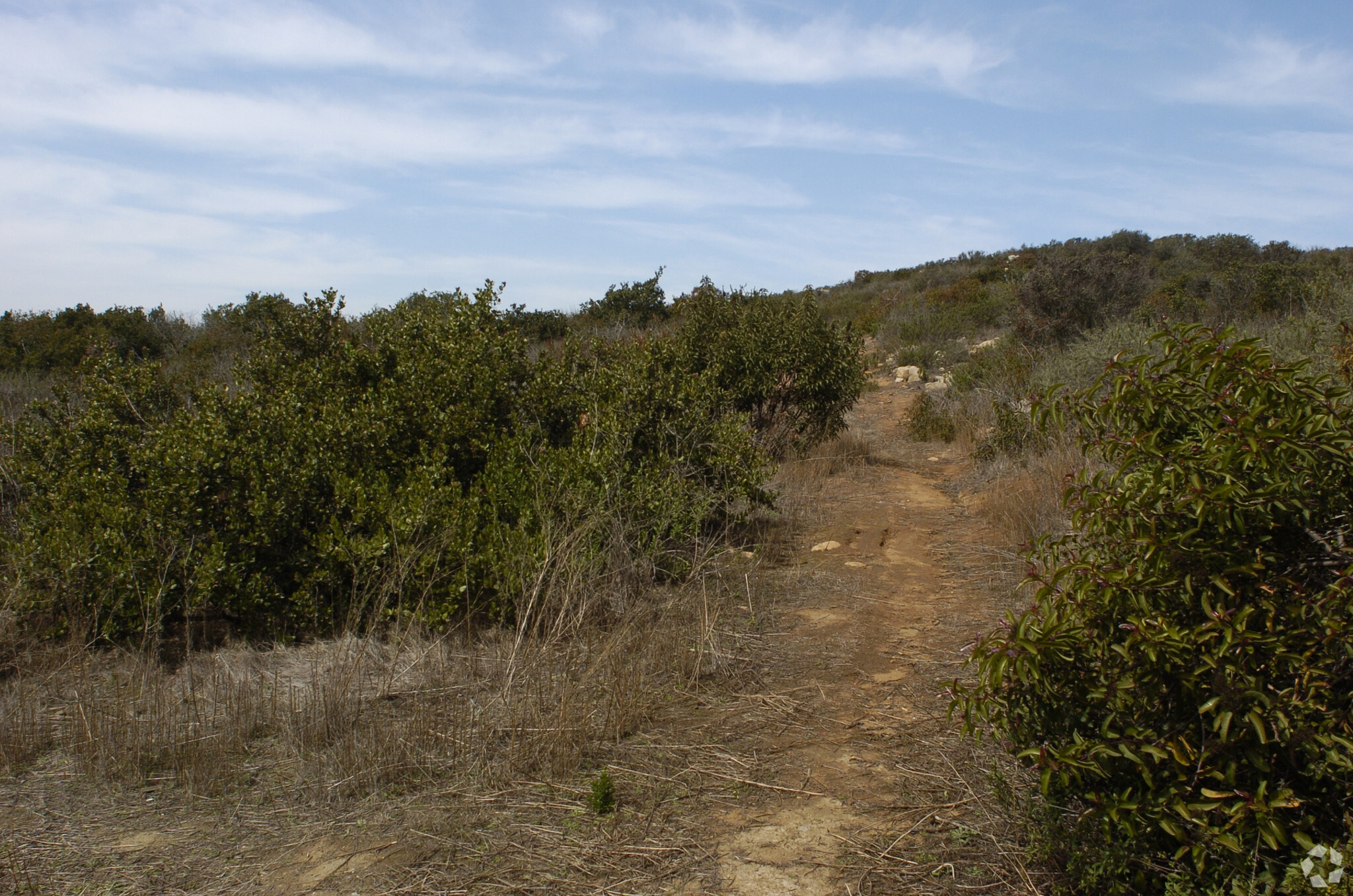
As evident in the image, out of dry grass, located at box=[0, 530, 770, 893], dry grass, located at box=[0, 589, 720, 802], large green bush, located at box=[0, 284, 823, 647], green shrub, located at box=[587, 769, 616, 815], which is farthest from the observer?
large green bush, located at box=[0, 284, 823, 647]

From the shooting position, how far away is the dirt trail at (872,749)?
9.40 feet

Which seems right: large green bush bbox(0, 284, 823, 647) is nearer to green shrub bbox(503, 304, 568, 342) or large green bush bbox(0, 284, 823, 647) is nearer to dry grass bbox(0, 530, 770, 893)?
dry grass bbox(0, 530, 770, 893)

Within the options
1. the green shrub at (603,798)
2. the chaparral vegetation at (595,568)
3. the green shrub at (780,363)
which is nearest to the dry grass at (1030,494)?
the chaparral vegetation at (595,568)

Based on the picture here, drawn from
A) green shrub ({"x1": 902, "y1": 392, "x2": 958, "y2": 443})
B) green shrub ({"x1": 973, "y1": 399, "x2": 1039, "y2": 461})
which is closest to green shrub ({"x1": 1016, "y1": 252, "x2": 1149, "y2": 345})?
green shrub ({"x1": 902, "y1": 392, "x2": 958, "y2": 443})

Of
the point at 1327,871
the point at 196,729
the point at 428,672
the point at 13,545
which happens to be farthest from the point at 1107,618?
the point at 13,545

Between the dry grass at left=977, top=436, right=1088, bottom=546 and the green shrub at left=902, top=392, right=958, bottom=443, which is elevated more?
the green shrub at left=902, top=392, right=958, bottom=443

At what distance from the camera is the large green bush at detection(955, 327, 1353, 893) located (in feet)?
6.97

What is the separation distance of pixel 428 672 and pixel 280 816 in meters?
1.23

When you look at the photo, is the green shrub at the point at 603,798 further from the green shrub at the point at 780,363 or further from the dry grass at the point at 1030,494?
the green shrub at the point at 780,363

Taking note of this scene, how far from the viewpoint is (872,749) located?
149 inches

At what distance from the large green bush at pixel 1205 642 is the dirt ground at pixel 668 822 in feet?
1.14

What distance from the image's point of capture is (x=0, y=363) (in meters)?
15.6

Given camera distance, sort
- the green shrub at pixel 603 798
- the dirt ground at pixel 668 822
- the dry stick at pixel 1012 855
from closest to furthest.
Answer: the dry stick at pixel 1012 855 → the dirt ground at pixel 668 822 → the green shrub at pixel 603 798

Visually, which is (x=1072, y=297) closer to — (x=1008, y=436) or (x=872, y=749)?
(x=1008, y=436)
